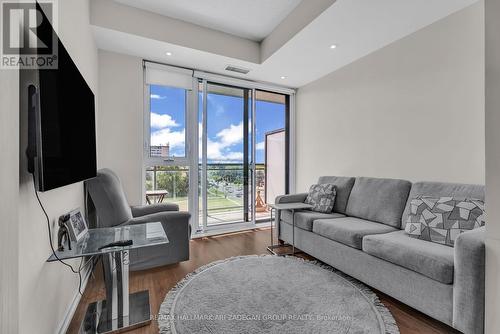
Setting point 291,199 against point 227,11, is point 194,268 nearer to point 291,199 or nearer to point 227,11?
point 291,199

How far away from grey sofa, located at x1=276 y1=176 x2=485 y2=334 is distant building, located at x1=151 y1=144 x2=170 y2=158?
1731 mm

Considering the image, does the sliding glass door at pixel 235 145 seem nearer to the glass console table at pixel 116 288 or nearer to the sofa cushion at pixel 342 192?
the sofa cushion at pixel 342 192

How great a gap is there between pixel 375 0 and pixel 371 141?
1.57 metres

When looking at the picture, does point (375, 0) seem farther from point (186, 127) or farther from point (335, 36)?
point (186, 127)

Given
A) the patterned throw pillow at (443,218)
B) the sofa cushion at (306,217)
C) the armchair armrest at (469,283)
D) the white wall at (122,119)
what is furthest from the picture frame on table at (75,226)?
the patterned throw pillow at (443,218)

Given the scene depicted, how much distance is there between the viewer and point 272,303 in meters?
1.87

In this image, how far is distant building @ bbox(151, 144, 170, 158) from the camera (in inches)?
133

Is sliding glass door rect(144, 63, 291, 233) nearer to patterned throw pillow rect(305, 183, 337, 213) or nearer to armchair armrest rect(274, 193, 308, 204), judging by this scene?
armchair armrest rect(274, 193, 308, 204)

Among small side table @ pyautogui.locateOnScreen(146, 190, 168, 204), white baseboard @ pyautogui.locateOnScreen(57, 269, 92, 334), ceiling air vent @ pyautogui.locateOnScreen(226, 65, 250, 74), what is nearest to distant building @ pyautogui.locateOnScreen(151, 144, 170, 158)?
small side table @ pyautogui.locateOnScreen(146, 190, 168, 204)

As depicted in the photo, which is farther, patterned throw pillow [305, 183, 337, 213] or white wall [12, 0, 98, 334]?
patterned throw pillow [305, 183, 337, 213]

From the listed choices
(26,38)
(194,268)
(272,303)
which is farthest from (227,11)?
(272,303)

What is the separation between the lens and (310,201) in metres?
3.20

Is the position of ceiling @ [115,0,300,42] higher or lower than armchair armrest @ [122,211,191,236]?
higher

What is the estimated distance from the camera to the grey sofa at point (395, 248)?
1.42 metres
